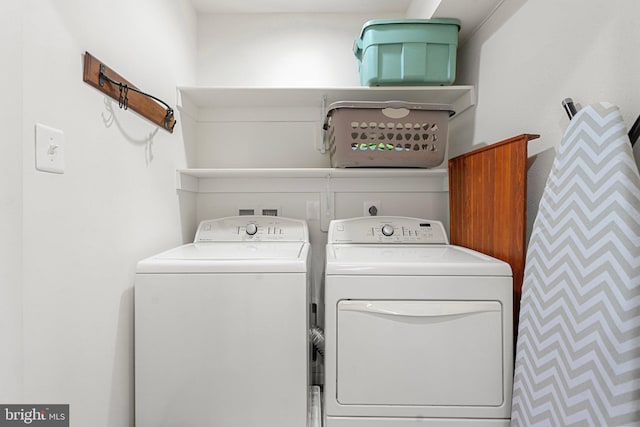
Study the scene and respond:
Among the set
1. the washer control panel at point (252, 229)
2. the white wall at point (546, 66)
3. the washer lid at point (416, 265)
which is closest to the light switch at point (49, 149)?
the washer lid at point (416, 265)

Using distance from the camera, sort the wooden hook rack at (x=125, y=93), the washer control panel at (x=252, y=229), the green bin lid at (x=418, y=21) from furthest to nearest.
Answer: the washer control panel at (x=252, y=229) → the green bin lid at (x=418, y=21) → the wooden hook rack at (x=125, y=93)

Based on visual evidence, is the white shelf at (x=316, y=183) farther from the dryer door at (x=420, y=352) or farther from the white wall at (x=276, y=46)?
the dryer door at (x=420, y=352)

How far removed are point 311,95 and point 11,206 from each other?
A: 55.6 inches

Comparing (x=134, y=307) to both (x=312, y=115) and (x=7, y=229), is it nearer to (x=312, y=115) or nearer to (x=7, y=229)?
(x=7, y=229)

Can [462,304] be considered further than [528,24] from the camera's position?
No

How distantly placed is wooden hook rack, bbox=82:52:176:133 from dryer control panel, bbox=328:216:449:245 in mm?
971

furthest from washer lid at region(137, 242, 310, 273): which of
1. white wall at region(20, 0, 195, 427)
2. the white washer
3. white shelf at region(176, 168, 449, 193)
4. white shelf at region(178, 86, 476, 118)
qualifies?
white shelf at region(178, 86, 476, 118)

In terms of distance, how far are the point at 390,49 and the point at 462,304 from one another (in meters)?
1.23

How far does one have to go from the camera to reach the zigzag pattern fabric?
0.81 meters

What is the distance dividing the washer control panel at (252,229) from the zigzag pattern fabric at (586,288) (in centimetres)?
113

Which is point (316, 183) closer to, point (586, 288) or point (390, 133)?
point (390, 133)

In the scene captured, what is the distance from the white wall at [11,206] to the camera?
2.53ft

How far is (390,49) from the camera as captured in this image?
1705 mm

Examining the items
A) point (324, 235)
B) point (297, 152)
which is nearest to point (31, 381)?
point (324, 235)
